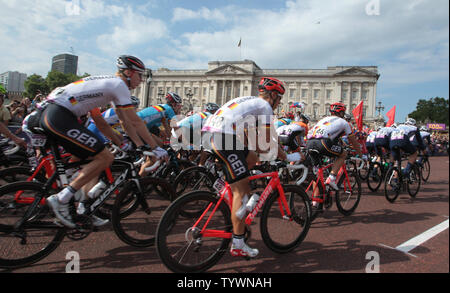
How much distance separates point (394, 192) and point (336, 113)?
2.79 m

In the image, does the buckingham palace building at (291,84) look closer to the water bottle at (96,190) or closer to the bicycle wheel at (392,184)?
the bicycle wheel at (392,184)

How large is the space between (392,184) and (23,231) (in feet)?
23.3

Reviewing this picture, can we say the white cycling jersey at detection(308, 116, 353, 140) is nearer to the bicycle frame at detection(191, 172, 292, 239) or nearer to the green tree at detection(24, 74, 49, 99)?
the bicycle frame at detection(191, 172, 292, 239)

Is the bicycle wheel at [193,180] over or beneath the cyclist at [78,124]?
beneath

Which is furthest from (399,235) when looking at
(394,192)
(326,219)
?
(394,192)

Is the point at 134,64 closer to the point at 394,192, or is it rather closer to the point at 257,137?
the point at 257,137

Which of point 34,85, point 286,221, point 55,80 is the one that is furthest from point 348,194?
point 55,80

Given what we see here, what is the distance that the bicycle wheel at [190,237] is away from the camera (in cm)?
257

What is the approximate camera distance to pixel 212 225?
286cm

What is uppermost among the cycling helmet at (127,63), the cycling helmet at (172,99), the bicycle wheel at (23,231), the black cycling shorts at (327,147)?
the cycling helmet at (172,99)

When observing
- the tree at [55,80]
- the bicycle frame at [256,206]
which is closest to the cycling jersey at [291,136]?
the bicycle frame at [256,206]

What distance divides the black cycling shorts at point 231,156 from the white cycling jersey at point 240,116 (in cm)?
9

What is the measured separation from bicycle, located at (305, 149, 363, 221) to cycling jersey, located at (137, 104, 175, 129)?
300 cm

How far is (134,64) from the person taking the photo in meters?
3.29
